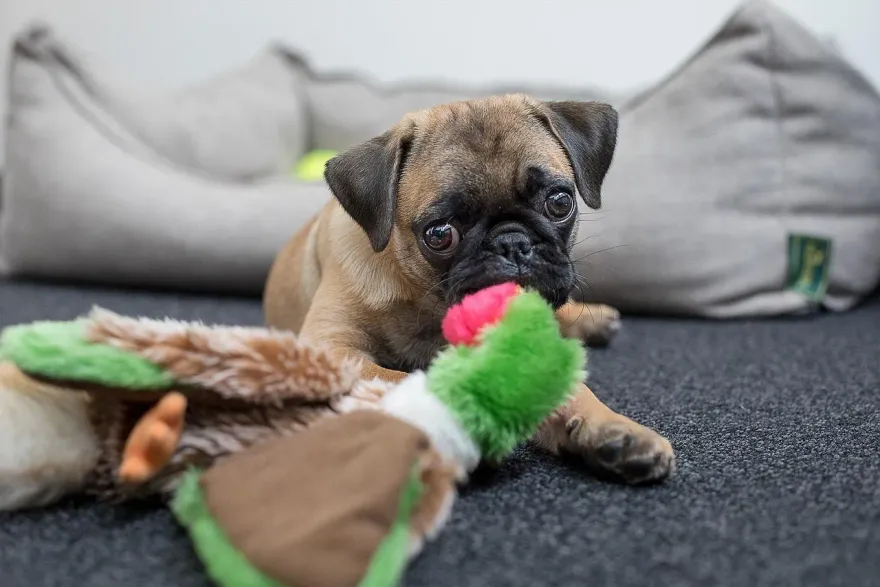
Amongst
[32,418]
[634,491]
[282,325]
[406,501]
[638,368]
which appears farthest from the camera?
[282,325]

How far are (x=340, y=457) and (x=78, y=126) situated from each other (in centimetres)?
338

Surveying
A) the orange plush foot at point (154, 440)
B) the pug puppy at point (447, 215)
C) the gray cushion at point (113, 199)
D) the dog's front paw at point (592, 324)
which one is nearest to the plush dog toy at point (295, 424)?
the orange plush foot at point (154, 440)

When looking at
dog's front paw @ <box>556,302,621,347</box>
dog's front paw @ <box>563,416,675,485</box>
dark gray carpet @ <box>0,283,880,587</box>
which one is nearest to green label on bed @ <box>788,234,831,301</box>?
dog's front paw @ <box>556,302,621,347</box>

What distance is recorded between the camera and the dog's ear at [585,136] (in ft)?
7.22

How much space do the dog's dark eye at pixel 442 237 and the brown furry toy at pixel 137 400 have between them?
2.13 ft

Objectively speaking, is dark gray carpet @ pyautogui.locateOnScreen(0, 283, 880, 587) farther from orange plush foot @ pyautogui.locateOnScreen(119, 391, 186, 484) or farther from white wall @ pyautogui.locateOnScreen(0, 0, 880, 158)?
white wall @ pyautogui.locateOnScreen(0, 0, 880, 158)

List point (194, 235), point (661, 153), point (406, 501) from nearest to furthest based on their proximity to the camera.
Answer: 1. point (406, 501)
2. point (661, 153)
3. point (194, 235)

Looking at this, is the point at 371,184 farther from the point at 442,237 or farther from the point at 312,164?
the point at 312,164

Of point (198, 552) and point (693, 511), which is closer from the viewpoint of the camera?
point (198, 552)

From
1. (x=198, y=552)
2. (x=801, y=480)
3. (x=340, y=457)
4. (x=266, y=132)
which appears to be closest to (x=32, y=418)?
(x=198, y=552)

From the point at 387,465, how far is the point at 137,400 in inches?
18.4

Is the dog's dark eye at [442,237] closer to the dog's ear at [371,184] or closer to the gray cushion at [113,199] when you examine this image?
the dog's ear at [371,184]

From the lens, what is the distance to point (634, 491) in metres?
1.50

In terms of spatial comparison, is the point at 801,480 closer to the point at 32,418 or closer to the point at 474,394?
the point at 474,394
